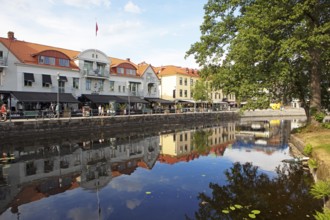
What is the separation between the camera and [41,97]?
3462 centimetres

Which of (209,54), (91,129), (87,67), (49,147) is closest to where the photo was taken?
(49,147)

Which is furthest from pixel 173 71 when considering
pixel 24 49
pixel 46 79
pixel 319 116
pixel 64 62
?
pixel 319 116

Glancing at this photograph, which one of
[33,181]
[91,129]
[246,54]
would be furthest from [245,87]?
[91,129]

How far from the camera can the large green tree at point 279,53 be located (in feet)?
55.8

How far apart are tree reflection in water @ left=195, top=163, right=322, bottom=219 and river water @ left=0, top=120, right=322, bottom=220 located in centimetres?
3

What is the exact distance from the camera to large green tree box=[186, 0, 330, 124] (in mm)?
17000

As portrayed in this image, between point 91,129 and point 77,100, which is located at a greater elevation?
point 77,100

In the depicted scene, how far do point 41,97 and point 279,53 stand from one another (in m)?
29.9

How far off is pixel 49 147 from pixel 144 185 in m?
12.4

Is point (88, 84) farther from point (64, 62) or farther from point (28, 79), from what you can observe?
point (28, 79)

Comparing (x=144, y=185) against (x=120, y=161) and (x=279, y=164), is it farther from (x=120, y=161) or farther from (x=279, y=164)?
(x=279, y=164)

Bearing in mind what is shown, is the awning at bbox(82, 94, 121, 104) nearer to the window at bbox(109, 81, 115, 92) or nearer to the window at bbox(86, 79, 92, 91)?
the window at bbox(86, 79, 92, 91)

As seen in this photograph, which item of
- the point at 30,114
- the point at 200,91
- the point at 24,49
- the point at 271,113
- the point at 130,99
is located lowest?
the point at 271,113

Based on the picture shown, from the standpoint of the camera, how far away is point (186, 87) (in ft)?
219
